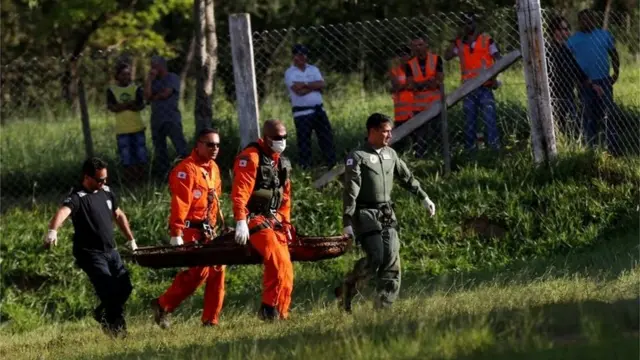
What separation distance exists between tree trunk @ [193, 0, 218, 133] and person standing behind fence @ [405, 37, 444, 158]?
7.80 ft

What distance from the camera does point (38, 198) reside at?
18266 mm

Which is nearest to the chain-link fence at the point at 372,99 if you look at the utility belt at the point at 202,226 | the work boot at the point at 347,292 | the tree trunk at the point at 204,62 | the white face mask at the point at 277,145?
the tree trunk at the point at 204,62

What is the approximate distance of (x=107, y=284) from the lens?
13141 mm

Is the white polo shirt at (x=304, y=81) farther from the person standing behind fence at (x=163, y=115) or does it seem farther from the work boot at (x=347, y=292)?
the work boot at (x=347, y=292)

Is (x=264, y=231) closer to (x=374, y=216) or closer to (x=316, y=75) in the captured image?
(x=374, y=216)

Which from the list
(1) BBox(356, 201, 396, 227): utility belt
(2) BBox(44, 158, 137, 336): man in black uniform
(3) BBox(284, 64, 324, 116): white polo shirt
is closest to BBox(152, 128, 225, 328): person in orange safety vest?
(2) BBox(44, 158, 137, 336): man in black uniform

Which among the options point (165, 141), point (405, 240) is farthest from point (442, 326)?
point (165, 141)

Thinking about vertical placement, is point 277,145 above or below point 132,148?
above

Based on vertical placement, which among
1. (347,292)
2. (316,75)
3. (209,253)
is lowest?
(347,292)

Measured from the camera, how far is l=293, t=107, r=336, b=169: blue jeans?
17469 millimetres

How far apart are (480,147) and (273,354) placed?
340 inches

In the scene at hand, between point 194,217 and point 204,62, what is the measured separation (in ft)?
16.2

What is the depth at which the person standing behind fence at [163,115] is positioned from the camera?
1789 cm

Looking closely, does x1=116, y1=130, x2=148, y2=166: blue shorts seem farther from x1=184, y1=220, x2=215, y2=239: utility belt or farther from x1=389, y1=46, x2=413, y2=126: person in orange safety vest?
x1=184, y1=220, x2=215, y2=239: utility belt
